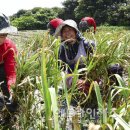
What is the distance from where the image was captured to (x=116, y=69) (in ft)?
8.94

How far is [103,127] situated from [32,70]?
1003mm

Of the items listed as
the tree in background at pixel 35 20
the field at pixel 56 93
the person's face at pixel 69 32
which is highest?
the person's face at pixel 69 32

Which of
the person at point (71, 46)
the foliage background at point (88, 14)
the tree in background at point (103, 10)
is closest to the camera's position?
the person at point (71, 46)

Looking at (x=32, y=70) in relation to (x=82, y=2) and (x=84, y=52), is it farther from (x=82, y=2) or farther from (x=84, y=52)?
(x=82, y=2)

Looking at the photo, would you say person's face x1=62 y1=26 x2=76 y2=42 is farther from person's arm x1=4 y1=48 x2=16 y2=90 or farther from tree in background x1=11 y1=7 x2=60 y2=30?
tree in background x1=11 y1=7 x2=60 y2=30

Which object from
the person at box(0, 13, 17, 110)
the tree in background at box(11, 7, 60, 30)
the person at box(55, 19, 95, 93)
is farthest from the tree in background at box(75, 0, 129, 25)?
the person at box(0, 13, 17, 110)

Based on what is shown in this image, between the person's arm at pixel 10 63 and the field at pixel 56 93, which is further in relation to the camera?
the person's arm at pixel 10 63

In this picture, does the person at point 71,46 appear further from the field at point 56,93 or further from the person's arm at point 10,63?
the person's arm at point 10,63

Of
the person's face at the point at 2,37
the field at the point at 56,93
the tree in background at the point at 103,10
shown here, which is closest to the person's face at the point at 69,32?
the field at the point at 56,93

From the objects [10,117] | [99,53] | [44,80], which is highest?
[44,80]

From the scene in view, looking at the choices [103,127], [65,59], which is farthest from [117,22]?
[103,127]

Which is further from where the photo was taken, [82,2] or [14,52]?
[82,2]

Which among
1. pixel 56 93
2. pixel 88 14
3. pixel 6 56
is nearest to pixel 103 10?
pixel 88 14

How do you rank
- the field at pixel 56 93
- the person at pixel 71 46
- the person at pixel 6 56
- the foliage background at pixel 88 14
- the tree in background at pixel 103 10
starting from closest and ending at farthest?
1. the field at pixel 56 93
2. the person at pixel 6 56
3. the person at pixel 71 46
4. the foliage background at pixel 88 14
5. the tree in background at pixel 103 10
